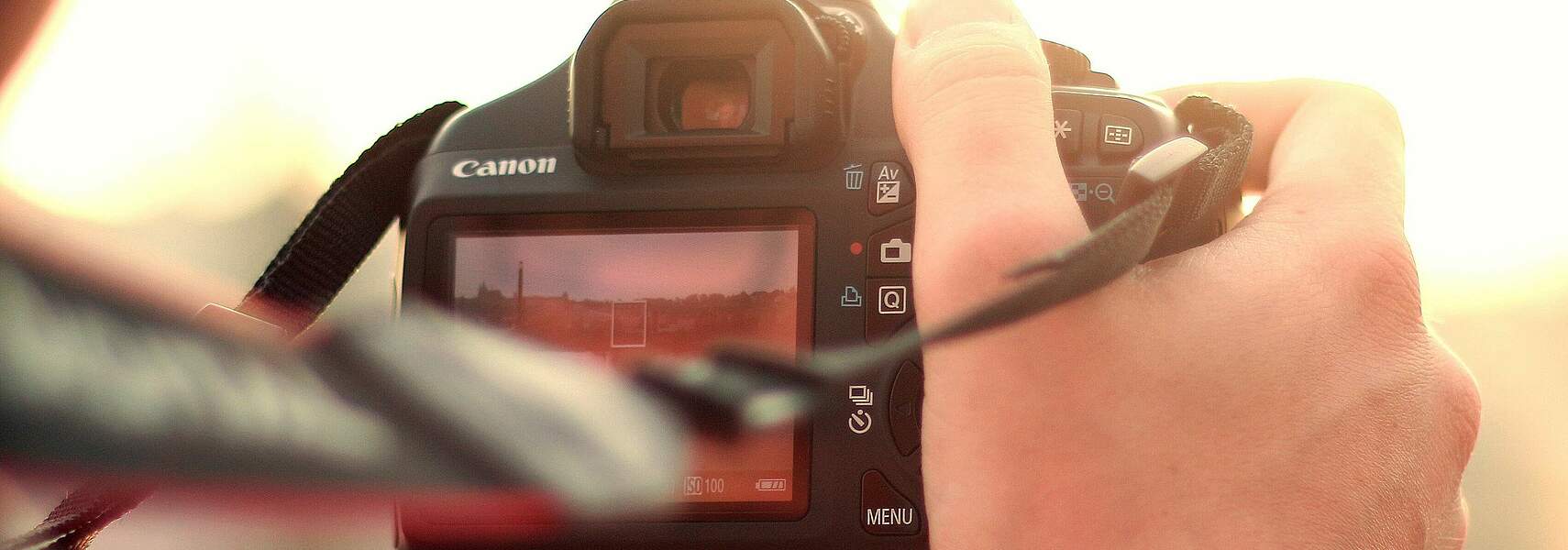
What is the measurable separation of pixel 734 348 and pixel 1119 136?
248mm

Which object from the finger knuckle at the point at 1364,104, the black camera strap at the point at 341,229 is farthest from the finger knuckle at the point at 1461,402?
the black camera strap at the point at 341,229

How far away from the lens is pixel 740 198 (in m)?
0.68

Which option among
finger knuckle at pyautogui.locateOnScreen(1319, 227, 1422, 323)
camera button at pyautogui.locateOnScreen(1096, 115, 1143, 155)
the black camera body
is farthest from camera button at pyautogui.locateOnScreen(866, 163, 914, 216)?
finger knuckle at pyautogui.locateOnScreen(1319, 227, 1422, 323)

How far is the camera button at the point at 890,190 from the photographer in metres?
0.68

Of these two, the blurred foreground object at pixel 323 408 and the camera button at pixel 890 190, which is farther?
the camera button at pixel 890 190

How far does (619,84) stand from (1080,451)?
13.6 inches

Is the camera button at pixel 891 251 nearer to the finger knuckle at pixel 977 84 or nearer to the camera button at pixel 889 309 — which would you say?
the camera button at pixel 889 309

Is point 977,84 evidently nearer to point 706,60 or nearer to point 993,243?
point 993,243

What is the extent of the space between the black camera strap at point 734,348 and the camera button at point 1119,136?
0.09ft

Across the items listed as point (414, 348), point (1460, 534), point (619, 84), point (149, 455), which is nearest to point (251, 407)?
point (149, 455)

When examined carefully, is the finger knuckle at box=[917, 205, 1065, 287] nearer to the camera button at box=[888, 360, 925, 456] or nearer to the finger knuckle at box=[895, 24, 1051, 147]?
the finger knuckle at box=[895, 24, 1051, 147]

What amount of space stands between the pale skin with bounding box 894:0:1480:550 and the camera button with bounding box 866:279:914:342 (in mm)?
138

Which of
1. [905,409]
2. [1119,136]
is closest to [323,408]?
[905,409]

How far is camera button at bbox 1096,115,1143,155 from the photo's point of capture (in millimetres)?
665
